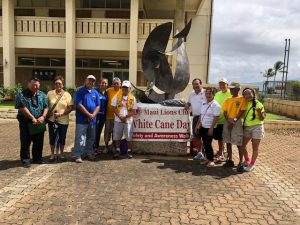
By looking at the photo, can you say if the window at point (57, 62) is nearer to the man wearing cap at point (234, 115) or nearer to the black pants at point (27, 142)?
the black pants at point (27, 142)

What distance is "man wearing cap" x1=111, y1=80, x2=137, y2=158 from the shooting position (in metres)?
6.66

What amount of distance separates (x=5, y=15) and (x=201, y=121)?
44.7 ft

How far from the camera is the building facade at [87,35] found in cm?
1623

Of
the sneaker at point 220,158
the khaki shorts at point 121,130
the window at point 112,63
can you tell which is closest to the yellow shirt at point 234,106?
the sneaker at point 220,158

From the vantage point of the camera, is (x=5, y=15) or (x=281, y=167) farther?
(x=5, y=15)

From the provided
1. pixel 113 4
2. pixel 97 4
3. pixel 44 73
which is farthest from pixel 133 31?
pixel 44 73

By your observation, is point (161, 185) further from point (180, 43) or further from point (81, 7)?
point (81, 7)

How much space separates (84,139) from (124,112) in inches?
37.7

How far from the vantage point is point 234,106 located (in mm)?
6020

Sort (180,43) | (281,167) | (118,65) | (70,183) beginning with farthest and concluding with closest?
(118,65) → (180,43) → (281,167) → (70,183)

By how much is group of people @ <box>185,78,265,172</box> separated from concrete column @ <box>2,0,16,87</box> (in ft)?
41.7

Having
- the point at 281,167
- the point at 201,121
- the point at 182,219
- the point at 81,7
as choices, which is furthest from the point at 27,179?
the point at 81,7

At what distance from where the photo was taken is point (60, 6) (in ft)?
61.2

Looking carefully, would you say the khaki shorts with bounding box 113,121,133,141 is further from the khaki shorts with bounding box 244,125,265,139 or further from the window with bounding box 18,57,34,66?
the window with bounding box 18,57,34,66
